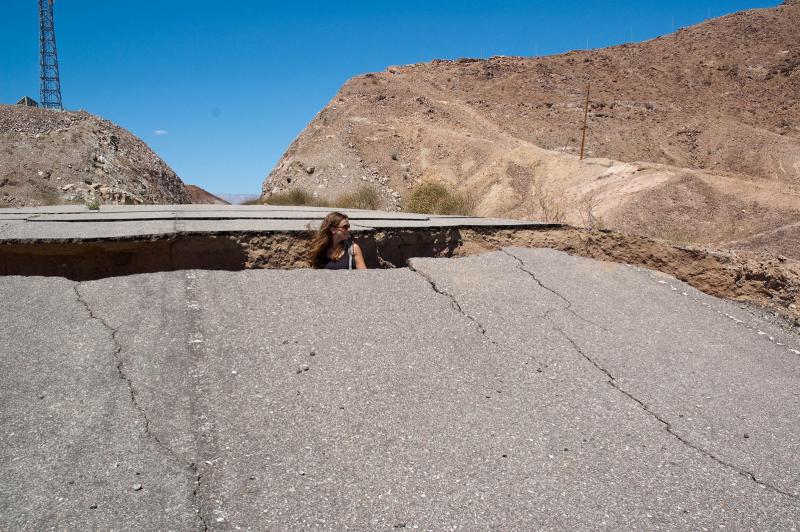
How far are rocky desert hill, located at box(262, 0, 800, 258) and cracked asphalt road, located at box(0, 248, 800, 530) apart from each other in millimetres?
11781

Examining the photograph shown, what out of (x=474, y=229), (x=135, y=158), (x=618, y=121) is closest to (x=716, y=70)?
(x=618, y=121)

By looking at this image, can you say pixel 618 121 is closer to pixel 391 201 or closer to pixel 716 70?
pixel 716 70

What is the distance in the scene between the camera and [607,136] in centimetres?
3434

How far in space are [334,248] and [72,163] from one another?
57.3 ft

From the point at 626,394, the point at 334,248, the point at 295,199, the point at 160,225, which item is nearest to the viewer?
the point at 626,394

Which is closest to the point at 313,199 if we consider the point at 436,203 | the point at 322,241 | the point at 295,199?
the point at 295,199

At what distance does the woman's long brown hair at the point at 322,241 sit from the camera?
212 inches

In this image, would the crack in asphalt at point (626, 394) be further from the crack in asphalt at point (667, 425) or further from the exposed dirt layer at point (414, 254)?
the exposed dirt layer at point (414, 254)

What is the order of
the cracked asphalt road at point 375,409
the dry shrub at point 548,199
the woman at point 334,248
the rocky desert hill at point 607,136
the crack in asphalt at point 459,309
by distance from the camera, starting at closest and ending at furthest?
the cracked asphalt road at point 375,409 → the crack in asphalt at point 459,309 → the woman at point 334,248 → the rocky desert hill at point 607,136 → the dry shrub at point 548,199

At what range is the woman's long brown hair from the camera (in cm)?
539

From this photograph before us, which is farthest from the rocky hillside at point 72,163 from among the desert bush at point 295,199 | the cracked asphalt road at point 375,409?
the cracked asphalt road at point 375,409

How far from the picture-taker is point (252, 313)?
12.8ft

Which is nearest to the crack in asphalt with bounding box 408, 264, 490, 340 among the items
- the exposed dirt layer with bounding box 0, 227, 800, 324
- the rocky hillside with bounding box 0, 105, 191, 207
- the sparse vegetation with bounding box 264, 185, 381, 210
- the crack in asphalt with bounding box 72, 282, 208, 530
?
the exposed dirt layer with bounding box 0, 227, 800, 324

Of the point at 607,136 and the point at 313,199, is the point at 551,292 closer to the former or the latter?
the point at 313,199
